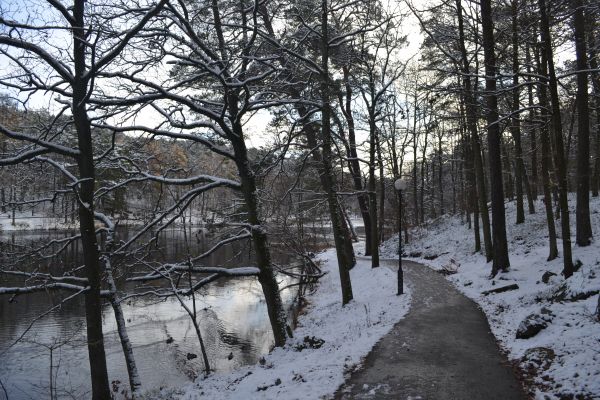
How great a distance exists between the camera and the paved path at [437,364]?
6.31 meters

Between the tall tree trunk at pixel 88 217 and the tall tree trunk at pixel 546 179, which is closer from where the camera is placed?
the tall tree trunk at pixel 88 217

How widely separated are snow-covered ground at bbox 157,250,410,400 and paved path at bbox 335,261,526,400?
1.12 feet

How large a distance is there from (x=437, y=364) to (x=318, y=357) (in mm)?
2286

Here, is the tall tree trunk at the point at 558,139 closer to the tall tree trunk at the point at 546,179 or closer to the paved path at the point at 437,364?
the tall tree trunk at the point at 546,179

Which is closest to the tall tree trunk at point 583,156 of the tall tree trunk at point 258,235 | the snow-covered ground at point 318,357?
the snow-covered ground at point 318,357

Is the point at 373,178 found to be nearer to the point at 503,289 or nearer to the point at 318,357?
the point at 503,289

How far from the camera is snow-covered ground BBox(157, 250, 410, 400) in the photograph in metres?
7.01

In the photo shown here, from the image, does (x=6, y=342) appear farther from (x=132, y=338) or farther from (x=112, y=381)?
(x=112, y=381)

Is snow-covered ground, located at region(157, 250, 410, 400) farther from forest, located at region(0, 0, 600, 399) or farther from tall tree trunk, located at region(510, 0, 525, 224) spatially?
tall tree trunk, located at region(510, 0, 525, 224)

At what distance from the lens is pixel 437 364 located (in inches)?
292

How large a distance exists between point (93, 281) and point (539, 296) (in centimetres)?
950

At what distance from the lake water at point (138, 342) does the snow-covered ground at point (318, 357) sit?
2.62 meters

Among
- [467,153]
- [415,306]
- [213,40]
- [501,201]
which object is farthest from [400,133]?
[213,40]

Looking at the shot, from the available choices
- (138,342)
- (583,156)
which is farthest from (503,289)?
(138,342)
